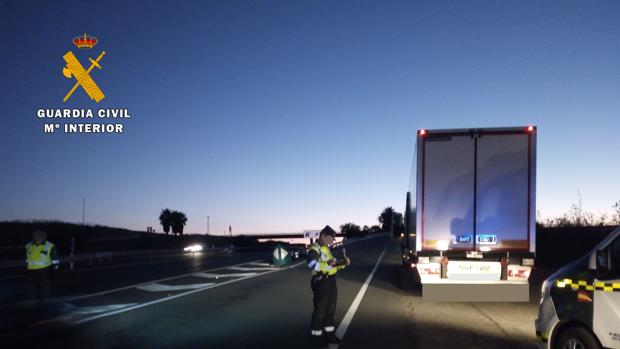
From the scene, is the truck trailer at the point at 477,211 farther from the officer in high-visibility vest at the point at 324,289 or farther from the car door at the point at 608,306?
the car door at the point at 608,306

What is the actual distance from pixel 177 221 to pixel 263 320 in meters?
137

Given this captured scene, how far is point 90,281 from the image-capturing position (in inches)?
698

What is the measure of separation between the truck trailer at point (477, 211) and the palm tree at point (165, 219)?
136 m

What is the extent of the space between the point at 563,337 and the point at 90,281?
15330mm

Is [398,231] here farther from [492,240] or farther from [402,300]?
[492,240]

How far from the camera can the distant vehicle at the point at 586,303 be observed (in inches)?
214

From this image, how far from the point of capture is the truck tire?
562 centimetres

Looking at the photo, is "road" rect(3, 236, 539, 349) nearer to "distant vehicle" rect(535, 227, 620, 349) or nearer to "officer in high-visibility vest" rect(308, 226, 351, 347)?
"officer in high-visibility vest" rect(308, 226, 351, 347)

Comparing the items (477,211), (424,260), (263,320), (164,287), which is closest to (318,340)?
(263,320)

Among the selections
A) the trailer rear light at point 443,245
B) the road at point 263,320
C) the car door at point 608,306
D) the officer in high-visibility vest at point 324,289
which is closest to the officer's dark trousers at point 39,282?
the road at point 263,320

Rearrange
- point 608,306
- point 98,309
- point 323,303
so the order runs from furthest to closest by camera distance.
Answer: point 98,309
point 323,303
point 608,306

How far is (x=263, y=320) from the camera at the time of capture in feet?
32.8

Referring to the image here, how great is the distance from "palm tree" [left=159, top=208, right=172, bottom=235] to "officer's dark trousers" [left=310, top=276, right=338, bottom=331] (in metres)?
139

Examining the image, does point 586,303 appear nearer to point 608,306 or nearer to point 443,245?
point 608,306
